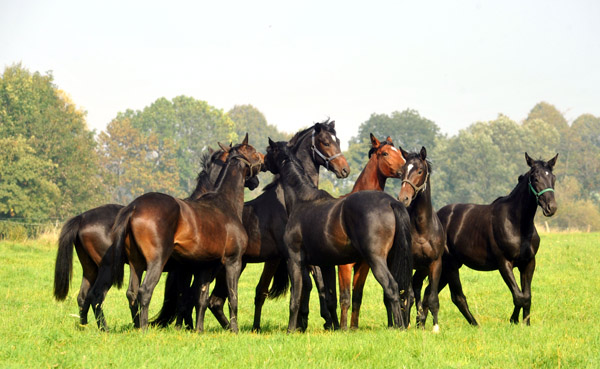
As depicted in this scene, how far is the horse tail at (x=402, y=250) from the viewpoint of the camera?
27.5 ft

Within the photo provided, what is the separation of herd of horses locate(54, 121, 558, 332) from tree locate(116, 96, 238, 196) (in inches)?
2846

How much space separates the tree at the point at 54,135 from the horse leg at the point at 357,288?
45.0 meters

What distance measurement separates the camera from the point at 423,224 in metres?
9.51

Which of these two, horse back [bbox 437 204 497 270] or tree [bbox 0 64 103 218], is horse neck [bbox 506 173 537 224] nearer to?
horse back [bbox 437 204 497 270]

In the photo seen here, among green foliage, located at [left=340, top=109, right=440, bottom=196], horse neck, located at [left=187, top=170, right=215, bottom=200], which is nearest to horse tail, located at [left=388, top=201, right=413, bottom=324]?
horse neck, located at [left=187, top=170, right=215, bottom=200]

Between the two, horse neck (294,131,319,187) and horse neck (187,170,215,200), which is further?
horse neck (187,170,215,200)

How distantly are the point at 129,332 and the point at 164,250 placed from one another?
1093 mm

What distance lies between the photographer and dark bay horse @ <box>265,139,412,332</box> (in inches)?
328

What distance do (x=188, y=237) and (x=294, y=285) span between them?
62.9 inches

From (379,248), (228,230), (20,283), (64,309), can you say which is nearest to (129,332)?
(228,230)

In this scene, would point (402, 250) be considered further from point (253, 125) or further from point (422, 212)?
point (253, 125)

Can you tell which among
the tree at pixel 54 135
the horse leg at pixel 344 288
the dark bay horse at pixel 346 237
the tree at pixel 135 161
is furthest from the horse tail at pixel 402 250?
the tree at pixel 135 161

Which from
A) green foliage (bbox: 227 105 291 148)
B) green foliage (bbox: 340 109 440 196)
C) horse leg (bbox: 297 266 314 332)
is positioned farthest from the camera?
green foliage (bbox: 227 105 291 148)

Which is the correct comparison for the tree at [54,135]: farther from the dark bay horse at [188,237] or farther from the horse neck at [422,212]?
the horse neck at [422,212]
